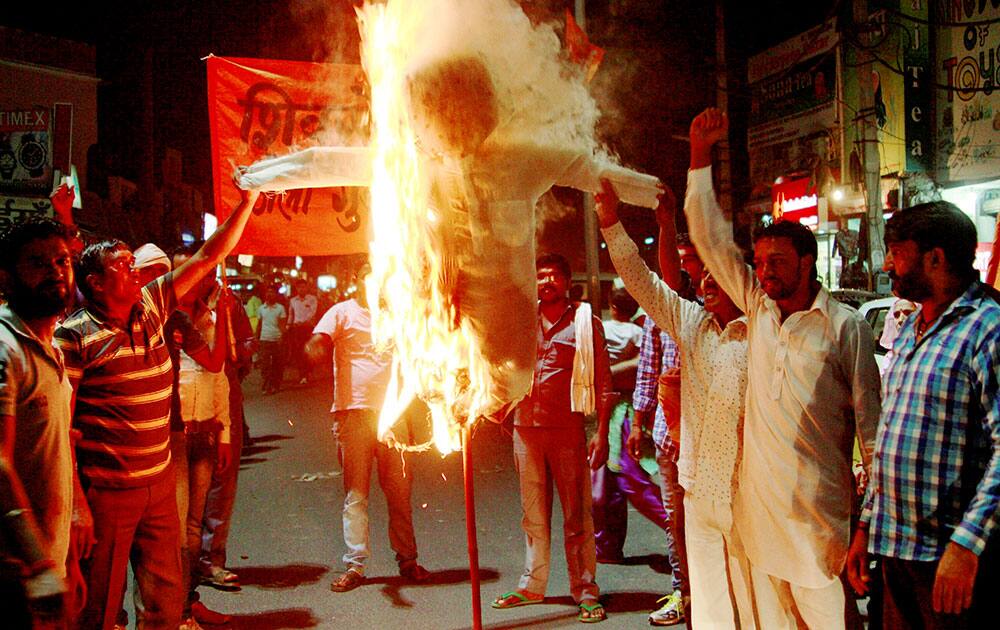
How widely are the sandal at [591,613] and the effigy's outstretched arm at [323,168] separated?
3.47m

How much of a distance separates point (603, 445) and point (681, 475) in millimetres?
1668

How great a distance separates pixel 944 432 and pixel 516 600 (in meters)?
3.44

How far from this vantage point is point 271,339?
16969mm

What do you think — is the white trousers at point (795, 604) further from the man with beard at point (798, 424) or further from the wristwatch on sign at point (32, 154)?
the wristwatch on sign at point (32, 154)

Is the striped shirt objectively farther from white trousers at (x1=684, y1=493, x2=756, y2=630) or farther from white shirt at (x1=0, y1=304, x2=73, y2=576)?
white trousers at (x1=684, y1=493, x2=756, y2=630)

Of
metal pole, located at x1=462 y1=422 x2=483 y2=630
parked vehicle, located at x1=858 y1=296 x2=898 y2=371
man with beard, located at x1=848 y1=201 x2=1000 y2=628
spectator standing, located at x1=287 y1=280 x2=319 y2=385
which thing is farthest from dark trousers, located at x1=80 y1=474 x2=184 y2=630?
spectator standing, located at x1=287 y1=280 x2=319 y2=385

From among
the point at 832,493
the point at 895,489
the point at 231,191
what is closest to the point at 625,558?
the point at 832,493

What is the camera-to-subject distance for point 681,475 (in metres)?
4.08

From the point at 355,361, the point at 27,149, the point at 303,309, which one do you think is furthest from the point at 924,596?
the point at 303,309

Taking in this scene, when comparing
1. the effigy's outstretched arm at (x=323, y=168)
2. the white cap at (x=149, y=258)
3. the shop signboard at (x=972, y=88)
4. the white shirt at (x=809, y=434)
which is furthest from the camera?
the shop signboard at (x=972, y=88)

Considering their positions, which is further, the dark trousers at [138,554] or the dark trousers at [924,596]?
the dark trousers at [138,554]

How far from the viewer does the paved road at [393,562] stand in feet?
17.5

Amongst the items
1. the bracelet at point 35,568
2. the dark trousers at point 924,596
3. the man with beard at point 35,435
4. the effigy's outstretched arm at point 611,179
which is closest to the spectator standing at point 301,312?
the man with beard at point 35,435

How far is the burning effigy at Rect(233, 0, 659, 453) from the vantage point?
2.89m
